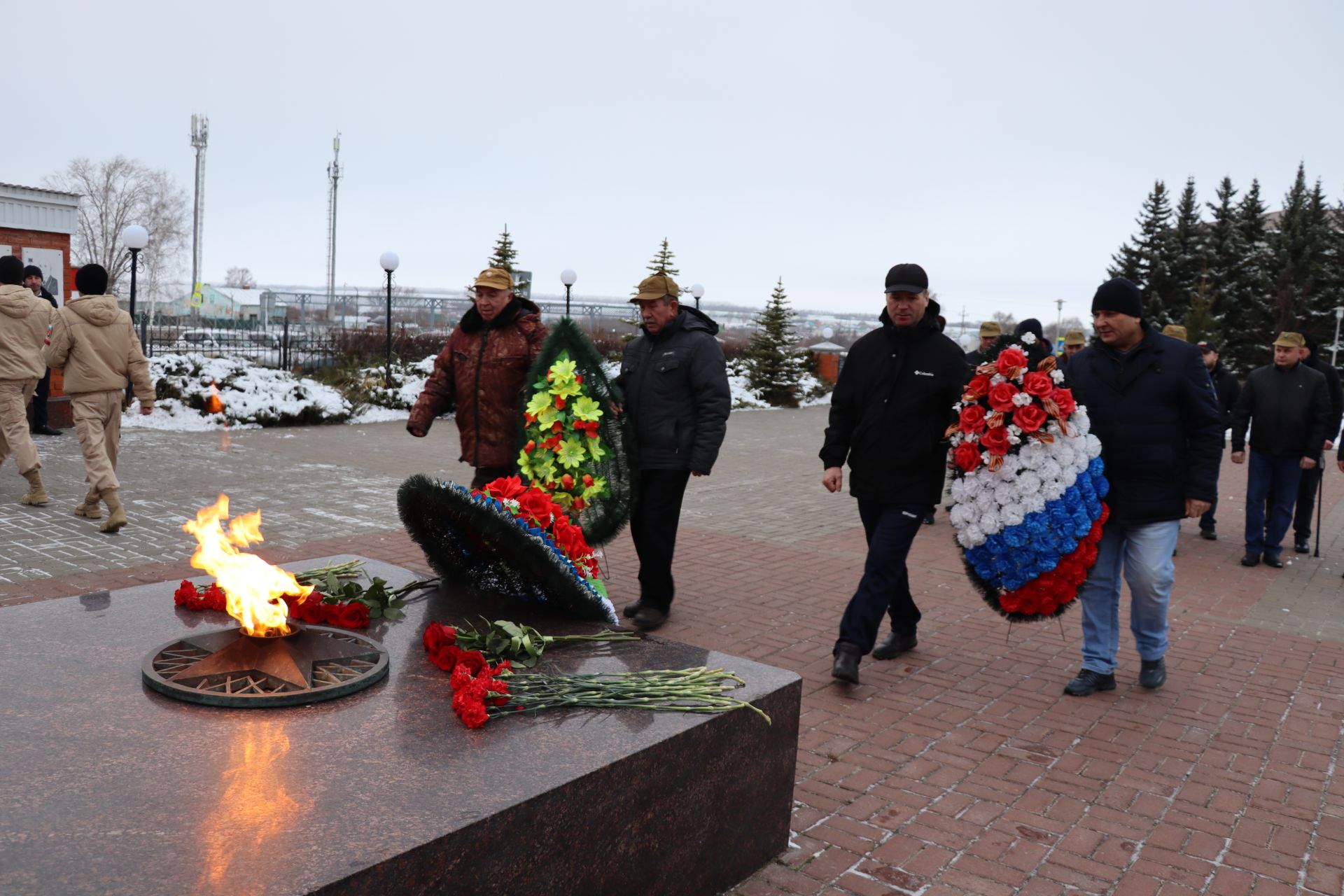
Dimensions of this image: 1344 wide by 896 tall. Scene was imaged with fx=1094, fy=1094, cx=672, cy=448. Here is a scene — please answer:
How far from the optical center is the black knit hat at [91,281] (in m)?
7.99

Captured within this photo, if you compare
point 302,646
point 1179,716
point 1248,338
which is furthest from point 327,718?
point 1248,338

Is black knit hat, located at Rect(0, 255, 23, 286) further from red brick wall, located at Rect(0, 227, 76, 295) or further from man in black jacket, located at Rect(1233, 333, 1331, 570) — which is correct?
man in black jacket, located at Rect(1233, 333, 1331, 570)

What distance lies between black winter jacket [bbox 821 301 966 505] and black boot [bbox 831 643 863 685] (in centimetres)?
71

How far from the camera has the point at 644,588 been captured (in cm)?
609

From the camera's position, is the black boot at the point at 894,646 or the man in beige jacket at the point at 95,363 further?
the man in beige jacket at the point at 95,363

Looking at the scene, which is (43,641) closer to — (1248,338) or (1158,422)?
(1158,422)

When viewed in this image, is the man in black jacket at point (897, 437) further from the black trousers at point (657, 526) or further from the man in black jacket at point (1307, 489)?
the man in black jacket at point (1307, 489)

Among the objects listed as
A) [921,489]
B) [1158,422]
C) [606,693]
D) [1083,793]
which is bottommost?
[1083,793]

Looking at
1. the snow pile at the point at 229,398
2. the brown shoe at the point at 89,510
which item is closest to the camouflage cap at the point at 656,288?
the brown shoe at the point at 89,510

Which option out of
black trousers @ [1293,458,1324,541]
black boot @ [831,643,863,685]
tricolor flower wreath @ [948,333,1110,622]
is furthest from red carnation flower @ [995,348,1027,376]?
black trousers @ [1293,458,1324,541]

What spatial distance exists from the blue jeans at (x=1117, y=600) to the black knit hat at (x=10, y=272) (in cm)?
851

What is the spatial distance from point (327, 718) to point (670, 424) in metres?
3.23

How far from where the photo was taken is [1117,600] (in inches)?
207

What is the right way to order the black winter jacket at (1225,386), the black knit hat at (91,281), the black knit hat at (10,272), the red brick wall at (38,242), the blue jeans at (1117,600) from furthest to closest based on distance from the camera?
the red brick wall at (38,242) → the black winter jacket at (1225,386) → the black knit hat at (10,272) → the black knit hat at (91,281) → the blue jeans at (1117,600)
